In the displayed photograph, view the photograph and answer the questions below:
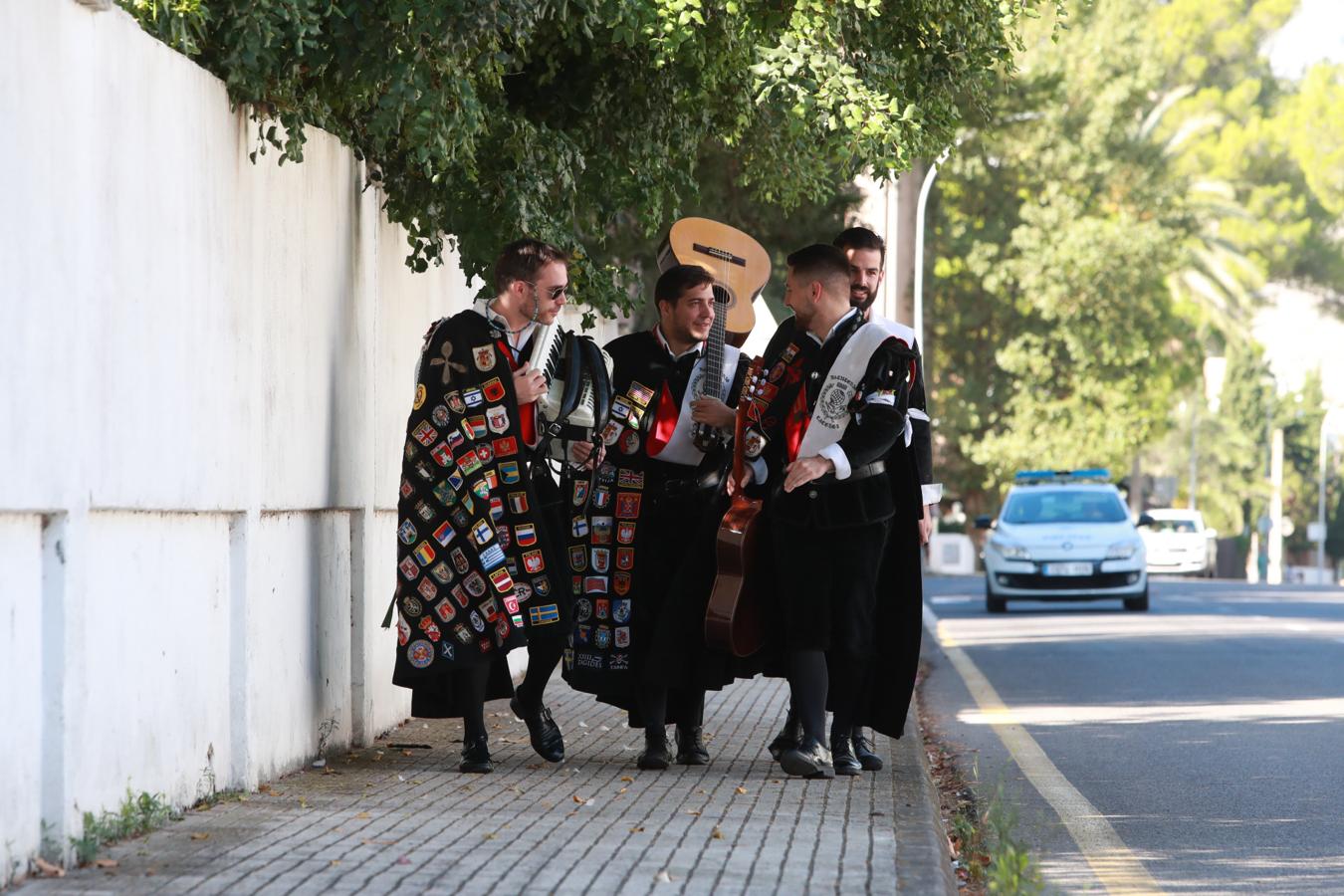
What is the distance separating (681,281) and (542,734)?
1788 millimetres

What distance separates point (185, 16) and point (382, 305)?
2.61 meters

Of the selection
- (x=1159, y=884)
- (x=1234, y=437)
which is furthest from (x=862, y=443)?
(x=1234, y=437)

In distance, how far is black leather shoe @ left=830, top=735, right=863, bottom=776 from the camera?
8195 millimetres

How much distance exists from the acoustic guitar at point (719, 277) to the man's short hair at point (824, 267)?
1.50 ft

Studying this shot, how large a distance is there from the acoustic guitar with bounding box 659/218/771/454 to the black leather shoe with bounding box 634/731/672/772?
1.09 metres

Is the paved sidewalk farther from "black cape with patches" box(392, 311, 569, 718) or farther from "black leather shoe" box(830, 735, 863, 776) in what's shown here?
"black cape with patches" box(392, 311, 569, 718)

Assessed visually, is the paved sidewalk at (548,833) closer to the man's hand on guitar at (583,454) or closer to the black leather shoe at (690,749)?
the black leather shoe at (690,749)

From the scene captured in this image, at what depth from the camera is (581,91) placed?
10.4 m

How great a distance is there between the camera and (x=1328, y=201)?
7381 centimetres

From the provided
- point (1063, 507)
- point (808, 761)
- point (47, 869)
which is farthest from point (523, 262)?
point (1063, 507)

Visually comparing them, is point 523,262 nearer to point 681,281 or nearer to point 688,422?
point 681,281

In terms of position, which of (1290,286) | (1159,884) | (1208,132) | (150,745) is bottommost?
(1159,884)

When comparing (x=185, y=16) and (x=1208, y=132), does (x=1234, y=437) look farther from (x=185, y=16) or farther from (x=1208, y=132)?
(x=185, y=16)

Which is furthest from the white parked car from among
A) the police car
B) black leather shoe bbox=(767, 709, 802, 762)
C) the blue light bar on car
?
black leather shoe bbox=(767, 709, 802, 762)
